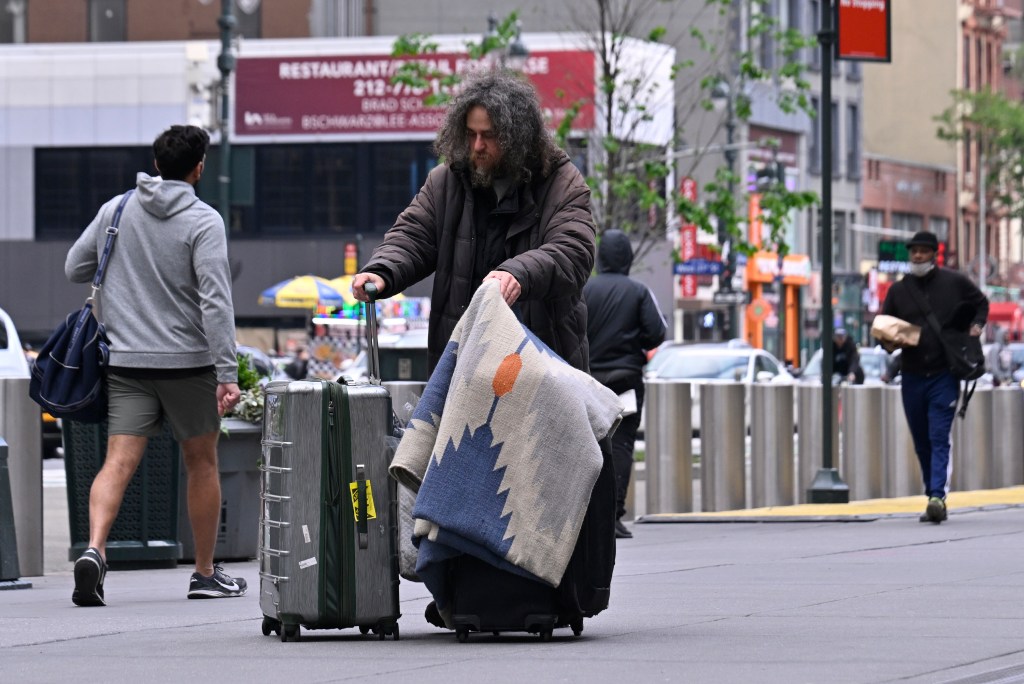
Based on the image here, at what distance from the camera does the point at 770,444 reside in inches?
648

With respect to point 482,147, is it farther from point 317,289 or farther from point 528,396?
point 317,289

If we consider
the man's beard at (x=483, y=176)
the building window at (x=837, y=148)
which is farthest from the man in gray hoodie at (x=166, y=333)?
the building window at (x=837, y=148)

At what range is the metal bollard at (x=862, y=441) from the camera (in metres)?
17.3

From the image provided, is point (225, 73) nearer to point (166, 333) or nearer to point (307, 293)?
point (307, 293)

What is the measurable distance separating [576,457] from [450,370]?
Answer: 0.47 metres

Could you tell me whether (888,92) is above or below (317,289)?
above

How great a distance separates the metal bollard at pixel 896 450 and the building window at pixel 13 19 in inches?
1842

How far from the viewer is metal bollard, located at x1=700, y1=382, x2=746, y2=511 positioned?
52.0 feet

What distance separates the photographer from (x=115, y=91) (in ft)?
186

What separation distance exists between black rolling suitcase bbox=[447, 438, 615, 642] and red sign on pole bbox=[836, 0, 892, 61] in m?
10.3

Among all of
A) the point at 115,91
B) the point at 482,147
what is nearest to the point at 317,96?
the point at 115,91

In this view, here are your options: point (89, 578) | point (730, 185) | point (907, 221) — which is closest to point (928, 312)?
point (89, 578)

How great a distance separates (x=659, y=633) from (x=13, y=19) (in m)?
56.1

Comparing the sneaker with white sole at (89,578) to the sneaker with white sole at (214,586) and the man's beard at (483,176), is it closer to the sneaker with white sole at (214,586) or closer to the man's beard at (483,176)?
the sneaker with white sole at (214,586)
